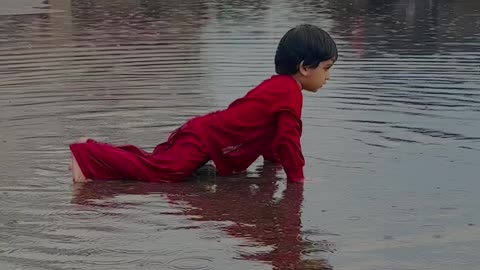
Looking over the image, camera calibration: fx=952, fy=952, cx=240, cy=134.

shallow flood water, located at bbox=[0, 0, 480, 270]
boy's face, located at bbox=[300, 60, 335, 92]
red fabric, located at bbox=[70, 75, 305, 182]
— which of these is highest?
boy's face, located at bbox=[300, 60, 335, 92]

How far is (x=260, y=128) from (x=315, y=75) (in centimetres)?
46

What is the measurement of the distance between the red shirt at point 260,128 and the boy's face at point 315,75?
0.08 m

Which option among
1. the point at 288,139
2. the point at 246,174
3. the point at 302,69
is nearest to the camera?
the point at 288,139

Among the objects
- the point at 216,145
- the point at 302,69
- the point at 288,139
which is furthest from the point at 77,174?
the point at 302,69

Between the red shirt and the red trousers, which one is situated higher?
the red shirt

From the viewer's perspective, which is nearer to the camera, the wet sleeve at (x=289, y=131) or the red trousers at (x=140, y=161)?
the wet sleeve at (x=289, y=131)

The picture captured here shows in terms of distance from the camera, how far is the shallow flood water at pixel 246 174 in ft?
14.4

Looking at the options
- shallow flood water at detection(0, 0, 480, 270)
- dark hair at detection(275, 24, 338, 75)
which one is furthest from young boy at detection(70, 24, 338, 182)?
shallow flood water at detection(0, 0, 480, 270)

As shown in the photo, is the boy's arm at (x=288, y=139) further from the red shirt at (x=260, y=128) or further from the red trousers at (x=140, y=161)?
the red trousers at (x=140, y=161)

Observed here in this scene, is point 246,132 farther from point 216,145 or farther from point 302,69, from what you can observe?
point 302,69

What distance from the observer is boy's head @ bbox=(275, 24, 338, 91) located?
5.59m

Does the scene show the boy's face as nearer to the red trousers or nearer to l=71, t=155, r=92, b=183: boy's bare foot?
the red trousers

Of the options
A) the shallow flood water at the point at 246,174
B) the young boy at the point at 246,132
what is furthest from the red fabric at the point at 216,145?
the shallow flood water at the point at 246,174

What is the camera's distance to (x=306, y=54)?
561 cm
